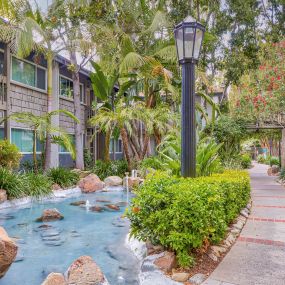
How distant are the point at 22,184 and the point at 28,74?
Result: 7.18 meters

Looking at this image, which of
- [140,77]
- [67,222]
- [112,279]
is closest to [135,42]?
[140,77]

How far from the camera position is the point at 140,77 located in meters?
17.5

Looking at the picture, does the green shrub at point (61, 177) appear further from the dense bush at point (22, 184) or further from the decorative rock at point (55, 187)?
the dense bush at point (22, 184)

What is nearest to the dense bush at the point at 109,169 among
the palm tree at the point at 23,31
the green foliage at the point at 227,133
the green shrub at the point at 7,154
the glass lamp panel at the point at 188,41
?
the palm tree at the point at 23,31

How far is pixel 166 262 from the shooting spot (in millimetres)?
4516

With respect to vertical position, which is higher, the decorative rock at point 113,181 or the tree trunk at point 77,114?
the tree trunk at point 77,114

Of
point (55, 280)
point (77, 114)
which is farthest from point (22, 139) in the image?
point (55, 280)

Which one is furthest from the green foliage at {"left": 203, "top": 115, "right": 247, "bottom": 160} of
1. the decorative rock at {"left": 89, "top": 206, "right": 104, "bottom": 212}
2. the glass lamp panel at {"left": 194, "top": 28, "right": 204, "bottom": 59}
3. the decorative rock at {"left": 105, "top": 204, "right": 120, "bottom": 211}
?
the glass lamp panel at {"left": 194, "top": 28, "right": 204, "bottom": 59}

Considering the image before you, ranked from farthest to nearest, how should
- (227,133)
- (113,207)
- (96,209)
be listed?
(227,133)
(113,207)
(96,209)

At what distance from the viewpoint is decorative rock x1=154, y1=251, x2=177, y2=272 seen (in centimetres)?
446

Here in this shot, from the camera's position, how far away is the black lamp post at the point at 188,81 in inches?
216

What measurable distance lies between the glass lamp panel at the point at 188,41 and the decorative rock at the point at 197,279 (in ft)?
11.0

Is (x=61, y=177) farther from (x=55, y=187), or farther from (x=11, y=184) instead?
(x=11, y=184)

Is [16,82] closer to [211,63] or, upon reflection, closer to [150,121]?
[150,121]
